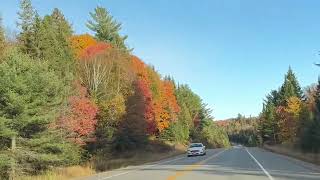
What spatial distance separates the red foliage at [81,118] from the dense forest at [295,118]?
20989 mm

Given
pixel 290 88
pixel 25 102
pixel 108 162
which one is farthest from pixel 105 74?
pixel 290 88

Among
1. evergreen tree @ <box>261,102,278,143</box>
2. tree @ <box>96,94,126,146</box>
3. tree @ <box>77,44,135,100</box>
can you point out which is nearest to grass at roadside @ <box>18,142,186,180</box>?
tree @ <box>96,94,126,146</box>

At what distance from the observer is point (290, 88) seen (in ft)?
346

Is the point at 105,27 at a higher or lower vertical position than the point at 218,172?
higher

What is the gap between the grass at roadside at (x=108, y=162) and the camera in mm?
30719

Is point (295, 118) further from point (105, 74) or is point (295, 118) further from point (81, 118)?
point (81, 118)

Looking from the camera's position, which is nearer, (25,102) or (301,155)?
(25,102)

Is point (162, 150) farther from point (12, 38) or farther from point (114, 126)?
point (12, 38)

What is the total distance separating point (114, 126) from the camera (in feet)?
188

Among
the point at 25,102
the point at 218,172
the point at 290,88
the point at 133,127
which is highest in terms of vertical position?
the point at 290,88

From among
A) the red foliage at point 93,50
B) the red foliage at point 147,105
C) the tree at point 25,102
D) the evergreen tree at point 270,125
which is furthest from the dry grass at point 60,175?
the evergreen tree at point 270,125

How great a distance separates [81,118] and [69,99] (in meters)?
3.78

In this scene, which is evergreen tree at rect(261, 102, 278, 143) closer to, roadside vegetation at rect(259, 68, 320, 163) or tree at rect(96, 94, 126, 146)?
roadside vegetation at rect(259, 68, 320, 163)

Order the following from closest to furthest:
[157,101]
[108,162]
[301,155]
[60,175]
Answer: [60,175], [108,162], [301,155], [157,101]
